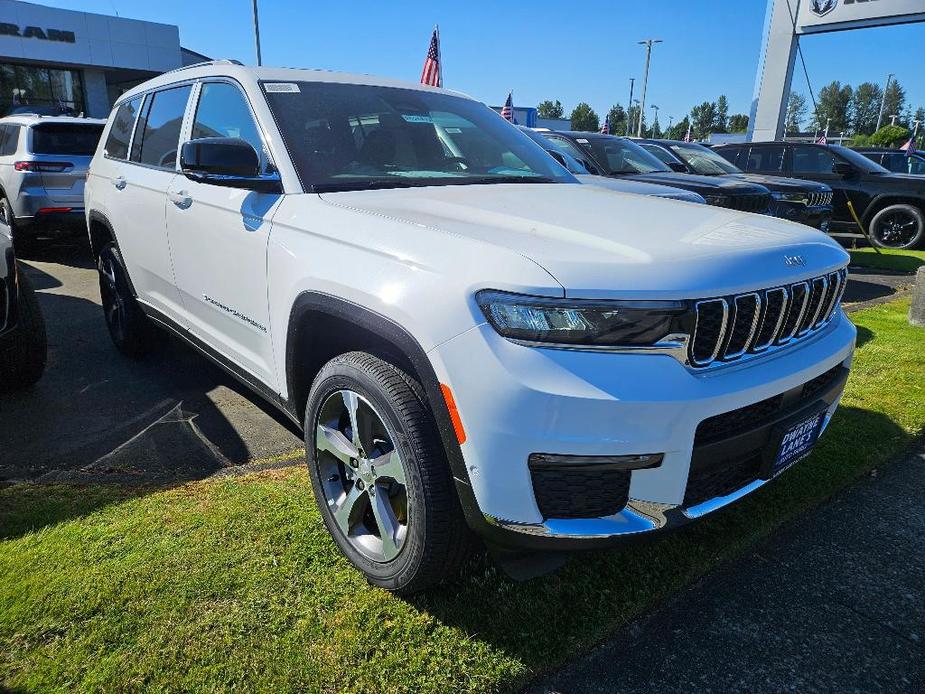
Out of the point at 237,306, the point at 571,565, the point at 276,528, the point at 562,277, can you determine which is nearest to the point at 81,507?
the point at 276,528

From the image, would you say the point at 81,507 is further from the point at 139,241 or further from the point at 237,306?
the point at 139,241

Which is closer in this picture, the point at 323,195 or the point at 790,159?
the point at 323,195

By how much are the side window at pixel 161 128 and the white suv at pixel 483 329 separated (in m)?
0.54

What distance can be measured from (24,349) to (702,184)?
6.89 metres

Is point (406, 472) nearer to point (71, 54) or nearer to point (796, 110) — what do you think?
point (71, 54)

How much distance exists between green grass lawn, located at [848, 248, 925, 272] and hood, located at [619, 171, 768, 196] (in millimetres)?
2952

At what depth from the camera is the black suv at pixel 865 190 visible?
36.0 feet

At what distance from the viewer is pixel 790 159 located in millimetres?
12039

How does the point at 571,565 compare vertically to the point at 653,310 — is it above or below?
below

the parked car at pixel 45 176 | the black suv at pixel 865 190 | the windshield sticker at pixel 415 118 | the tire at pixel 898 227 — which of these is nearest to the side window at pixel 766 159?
the black suv at pixel 865 190

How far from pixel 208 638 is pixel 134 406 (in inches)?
93.3

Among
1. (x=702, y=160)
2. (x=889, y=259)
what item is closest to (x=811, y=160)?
(x=889, y=259)

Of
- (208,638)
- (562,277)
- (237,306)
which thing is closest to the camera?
(562,277)

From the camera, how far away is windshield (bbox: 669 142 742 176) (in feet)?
32.2
